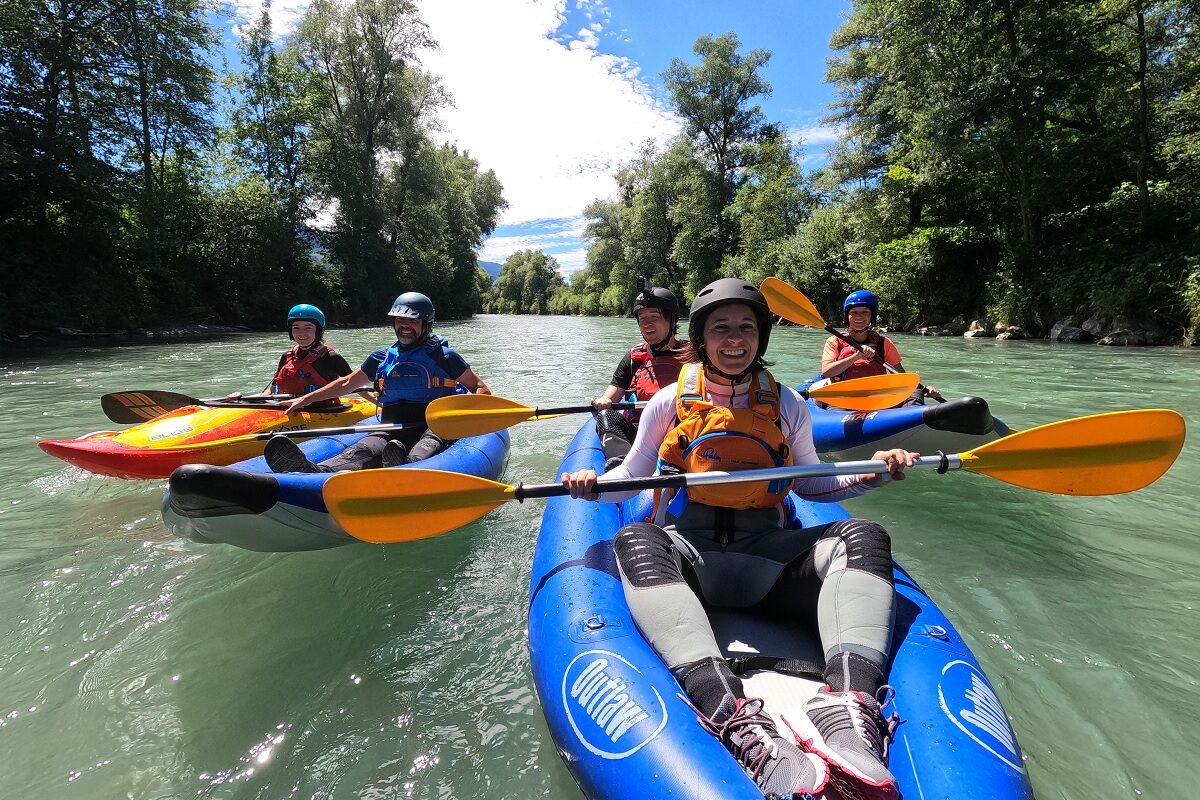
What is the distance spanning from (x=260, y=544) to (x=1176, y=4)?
54.2 ft

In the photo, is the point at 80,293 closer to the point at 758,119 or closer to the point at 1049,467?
the point at 1049,467

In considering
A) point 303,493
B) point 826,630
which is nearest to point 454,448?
point 303,493

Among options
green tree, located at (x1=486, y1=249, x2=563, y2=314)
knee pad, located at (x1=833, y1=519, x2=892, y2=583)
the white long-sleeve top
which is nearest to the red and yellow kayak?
the white long-sleeve top

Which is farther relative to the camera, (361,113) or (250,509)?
(361,113)

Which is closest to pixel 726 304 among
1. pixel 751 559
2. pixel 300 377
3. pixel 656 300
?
pixel 751 559

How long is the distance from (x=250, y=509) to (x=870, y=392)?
361cm

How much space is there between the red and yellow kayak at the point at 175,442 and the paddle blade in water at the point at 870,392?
3972mm

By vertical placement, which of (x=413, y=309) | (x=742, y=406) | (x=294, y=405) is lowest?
(x=294, y=405)

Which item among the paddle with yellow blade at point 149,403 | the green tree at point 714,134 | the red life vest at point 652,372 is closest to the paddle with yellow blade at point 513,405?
the red life vest at point 652,372

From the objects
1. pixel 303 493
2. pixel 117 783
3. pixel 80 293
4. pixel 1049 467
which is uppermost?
pixel 80 293

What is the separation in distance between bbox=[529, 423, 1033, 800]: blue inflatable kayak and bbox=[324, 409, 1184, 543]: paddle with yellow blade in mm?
438

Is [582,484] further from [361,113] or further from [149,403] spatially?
[361,113]

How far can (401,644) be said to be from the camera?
7.75ft

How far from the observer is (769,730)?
50.5 inches
